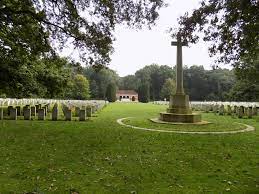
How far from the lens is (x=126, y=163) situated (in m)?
8.35

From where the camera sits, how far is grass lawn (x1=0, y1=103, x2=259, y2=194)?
6426 millimetres

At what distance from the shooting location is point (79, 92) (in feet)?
245

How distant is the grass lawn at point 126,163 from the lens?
21.1 ft

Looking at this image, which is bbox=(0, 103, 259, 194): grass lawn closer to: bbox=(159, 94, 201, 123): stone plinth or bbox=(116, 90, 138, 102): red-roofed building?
bbox=(159, 94, 201, 123): stone plinth

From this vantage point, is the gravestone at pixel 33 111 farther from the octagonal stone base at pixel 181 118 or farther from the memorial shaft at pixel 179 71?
the memorial shaft at pixel 179 71

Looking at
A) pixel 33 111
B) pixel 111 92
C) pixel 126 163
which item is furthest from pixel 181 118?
pixel 111 92

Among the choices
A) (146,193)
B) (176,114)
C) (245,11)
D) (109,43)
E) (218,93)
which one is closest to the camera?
(146,193)

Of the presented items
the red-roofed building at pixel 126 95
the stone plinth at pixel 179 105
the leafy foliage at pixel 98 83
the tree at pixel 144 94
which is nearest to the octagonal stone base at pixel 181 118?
the stone plinth at pixel 179 105

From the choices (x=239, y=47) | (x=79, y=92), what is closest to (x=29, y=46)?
(x=239, y=47)

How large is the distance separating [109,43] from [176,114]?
25.7ft

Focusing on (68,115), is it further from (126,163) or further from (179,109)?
(126,163)

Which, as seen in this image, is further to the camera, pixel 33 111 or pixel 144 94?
pixel 144 94

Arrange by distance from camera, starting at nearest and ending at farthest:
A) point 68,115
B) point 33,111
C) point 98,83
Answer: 1. point 68,115
2. point 33,111
3. point 98,83

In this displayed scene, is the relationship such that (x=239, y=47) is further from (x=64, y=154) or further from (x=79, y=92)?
(x=79, y=92)
